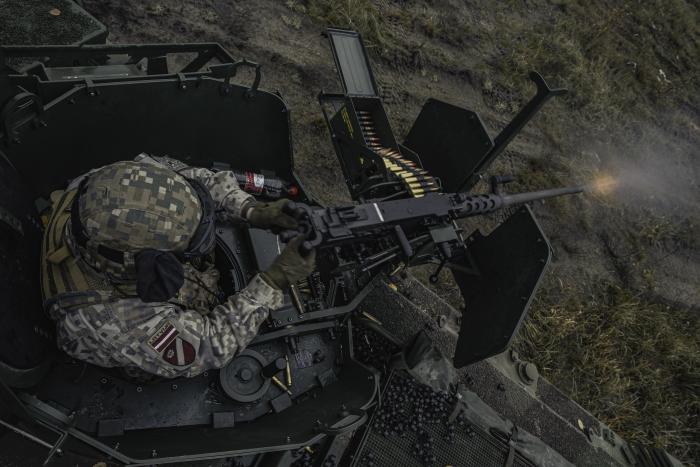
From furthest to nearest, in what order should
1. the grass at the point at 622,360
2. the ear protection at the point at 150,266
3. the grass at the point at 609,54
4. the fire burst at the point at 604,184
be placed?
the grass at the point at 609,54 → the fire burst at the point at 604,184 → the grass at the point at 622,360 → the ear protection at the point at 150,266

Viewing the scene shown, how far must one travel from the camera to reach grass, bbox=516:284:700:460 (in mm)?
5727

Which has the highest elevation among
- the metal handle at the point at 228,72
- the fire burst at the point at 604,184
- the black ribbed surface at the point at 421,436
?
the metal handle at the point at 228,72

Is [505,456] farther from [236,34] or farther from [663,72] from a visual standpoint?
[663,72]

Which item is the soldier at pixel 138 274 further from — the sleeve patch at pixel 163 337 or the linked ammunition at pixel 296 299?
the linked ammunition at pixel 296 299

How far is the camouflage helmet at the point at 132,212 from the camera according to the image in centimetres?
258

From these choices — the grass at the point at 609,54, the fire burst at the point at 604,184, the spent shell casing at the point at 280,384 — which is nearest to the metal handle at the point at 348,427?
the spent shell casing at the point at 280,384

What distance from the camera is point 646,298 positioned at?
668 centimetres

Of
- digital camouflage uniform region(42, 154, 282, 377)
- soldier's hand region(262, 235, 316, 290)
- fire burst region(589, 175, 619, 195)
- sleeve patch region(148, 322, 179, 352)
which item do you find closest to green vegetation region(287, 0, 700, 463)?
fire burst region(589, 175, 619, 195)

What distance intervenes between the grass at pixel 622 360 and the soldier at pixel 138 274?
12.6 feet

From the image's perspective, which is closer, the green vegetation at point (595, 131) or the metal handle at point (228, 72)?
the metal handle at point (228, 72)

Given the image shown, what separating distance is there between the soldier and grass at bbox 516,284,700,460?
384cm

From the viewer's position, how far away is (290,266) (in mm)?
3100

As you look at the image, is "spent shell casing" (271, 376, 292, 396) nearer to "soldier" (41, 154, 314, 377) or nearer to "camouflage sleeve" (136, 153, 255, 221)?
"soldier" (41, 154, 314, 377)

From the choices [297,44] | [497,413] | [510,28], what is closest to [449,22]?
[510,28]
